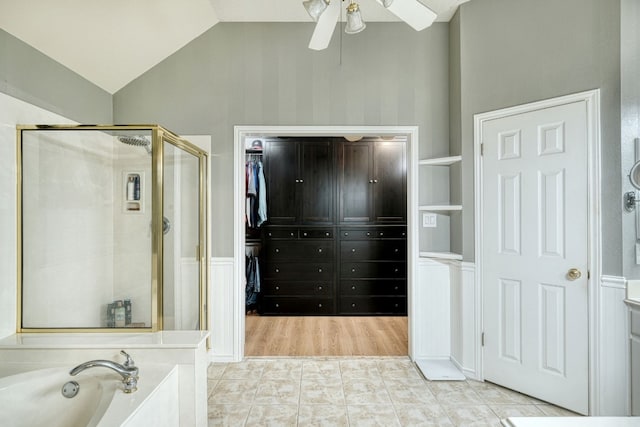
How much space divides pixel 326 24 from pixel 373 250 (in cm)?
295

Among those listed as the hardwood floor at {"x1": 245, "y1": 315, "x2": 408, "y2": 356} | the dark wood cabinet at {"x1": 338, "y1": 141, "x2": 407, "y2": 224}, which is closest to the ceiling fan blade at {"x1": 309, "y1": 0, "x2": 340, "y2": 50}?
the dark wood cabinet at {"x1": 338, "y1": 141, "x2": 407, "y2": 224}

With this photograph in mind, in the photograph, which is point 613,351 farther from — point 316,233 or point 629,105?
point 316,233

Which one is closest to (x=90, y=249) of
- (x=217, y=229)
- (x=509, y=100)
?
(x=217, y=229)

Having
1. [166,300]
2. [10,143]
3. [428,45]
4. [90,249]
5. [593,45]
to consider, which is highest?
[428,45]

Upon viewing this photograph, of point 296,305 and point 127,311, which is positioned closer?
point 127,311

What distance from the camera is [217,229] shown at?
9.61 ft

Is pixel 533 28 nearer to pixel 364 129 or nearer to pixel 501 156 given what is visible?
pixel 501 156

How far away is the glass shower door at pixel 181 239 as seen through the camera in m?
2.11

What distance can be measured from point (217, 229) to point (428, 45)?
8.00 ft

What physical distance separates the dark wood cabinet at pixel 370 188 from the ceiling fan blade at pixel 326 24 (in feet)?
7.72

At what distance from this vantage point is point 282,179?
4215 mm

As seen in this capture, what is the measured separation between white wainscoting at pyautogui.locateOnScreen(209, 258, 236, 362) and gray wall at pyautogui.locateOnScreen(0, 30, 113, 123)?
1.52 meters

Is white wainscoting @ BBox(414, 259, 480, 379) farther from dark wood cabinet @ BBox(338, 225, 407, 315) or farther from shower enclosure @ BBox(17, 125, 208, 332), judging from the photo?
shower enclosure @ BBox(17, 125, 208, 332)

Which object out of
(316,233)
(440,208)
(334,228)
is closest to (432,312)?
(440,208)
